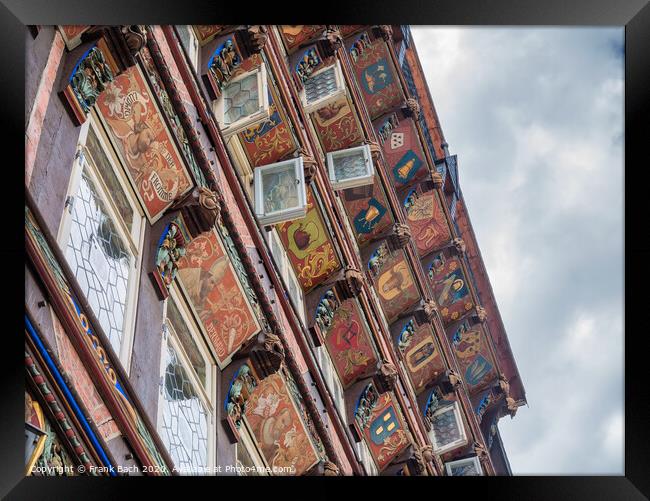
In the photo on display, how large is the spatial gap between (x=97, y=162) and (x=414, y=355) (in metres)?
9.09

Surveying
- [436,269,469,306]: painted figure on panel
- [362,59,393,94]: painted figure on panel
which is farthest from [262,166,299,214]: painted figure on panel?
[436,269,469,306]: painted figure on panel

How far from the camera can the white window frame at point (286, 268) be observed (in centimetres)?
1259

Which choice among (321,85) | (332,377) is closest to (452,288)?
(321,85)

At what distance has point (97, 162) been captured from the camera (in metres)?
8.30

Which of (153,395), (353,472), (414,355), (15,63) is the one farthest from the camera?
(414,355)

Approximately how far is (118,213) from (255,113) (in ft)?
10.0

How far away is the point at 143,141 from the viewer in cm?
906

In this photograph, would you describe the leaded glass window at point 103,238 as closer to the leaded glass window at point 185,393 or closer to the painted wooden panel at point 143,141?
the painted wooden panel at point 143,141

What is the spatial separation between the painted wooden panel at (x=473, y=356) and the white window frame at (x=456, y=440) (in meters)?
1.86

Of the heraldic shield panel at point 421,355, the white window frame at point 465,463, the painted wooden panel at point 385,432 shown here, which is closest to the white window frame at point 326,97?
the painted wooden panel at point 385,432

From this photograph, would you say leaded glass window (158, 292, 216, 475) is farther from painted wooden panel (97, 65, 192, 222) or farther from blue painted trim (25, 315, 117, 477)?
blue painted trim (25, 315, 117, 477)

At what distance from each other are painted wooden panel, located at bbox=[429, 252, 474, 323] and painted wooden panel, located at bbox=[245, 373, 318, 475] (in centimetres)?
777

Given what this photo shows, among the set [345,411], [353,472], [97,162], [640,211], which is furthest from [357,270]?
[640,211]
